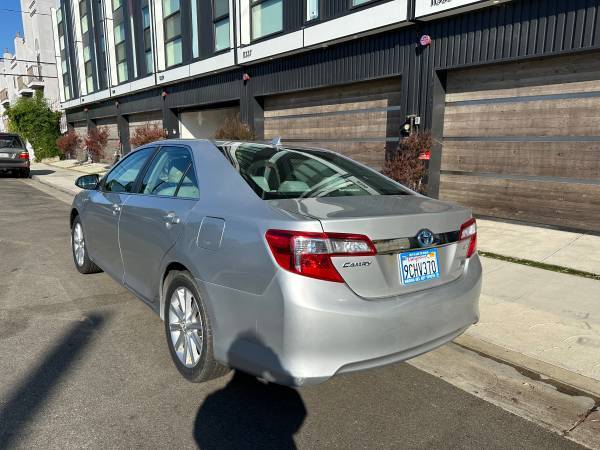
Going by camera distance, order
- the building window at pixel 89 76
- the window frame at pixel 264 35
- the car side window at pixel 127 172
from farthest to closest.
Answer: the building window at pixel 89 76 < the window frame at pixel 264 35 < the car side window at pixel 127 172

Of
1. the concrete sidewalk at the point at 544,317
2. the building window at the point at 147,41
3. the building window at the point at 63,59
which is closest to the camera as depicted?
the concrete sidewalk at the point at 544,317

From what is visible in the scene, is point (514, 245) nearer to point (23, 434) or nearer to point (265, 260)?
point (265, 260)

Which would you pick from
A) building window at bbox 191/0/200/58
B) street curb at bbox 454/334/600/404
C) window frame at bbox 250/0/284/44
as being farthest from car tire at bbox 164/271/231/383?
building window at bbox 191/0/200/58

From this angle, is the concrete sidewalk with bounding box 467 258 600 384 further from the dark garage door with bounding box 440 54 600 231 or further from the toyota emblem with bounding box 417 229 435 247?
the dark garage door with bounding box 440 54 600 231

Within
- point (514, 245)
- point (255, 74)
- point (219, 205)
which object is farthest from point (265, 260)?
point (255, 74)

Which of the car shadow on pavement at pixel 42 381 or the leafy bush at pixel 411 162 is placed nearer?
the car shadow on pavement at pixel 42 381

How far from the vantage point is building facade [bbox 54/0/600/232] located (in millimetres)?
7008

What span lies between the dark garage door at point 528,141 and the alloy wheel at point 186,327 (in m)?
6.83

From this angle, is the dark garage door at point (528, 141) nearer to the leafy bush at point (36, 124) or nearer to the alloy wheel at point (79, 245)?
the alloy wheel at point (79, 245)

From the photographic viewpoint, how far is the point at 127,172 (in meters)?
4.12

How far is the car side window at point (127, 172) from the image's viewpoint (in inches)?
153

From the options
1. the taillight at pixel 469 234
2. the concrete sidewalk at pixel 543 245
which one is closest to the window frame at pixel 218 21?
the concrete sidewalk at pixel 543 245

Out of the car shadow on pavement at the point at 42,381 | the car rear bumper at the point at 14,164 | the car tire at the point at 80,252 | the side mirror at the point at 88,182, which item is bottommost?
the car shadow on pavement at the point at 42,381

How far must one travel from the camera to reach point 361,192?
2.94m
